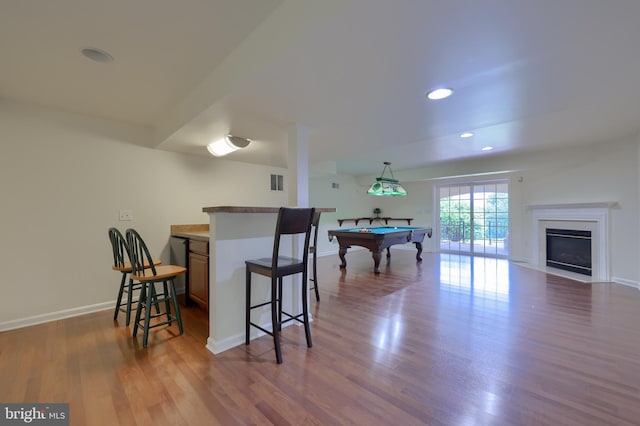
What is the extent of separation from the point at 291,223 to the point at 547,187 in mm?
5911

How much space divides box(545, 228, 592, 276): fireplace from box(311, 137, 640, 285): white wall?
357 mm

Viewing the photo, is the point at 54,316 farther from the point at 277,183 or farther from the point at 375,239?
the point at 375,239

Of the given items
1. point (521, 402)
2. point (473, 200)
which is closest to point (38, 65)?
point (521, 402)

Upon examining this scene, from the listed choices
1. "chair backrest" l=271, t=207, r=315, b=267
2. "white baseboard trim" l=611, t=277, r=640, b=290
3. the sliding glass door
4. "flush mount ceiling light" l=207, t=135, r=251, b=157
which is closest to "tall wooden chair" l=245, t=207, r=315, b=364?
"chair backrest" l=271, t=207, r=315, b=267

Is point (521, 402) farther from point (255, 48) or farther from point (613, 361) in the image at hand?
point (255, 48)

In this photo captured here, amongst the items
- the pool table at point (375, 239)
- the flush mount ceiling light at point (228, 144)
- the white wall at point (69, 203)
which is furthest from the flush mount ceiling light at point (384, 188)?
the white wall at point (69, 203)

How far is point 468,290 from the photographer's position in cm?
381

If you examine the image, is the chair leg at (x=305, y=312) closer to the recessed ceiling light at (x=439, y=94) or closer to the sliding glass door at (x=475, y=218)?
the recessed ceiling light at (x=439, y=94)

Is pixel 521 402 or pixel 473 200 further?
pixel 473 200

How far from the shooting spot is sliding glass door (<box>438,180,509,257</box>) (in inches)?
261

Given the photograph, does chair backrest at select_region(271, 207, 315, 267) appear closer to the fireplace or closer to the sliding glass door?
the fireplace

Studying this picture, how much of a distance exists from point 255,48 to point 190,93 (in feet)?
3.87

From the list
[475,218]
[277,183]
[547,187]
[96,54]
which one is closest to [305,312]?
[96,54]

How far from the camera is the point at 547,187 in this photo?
549 centimetres
